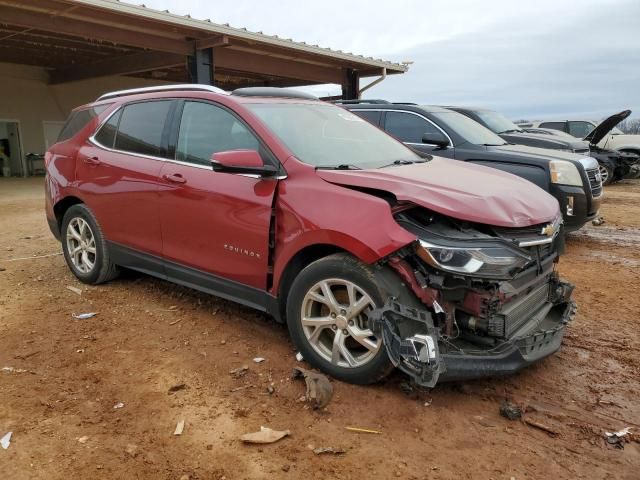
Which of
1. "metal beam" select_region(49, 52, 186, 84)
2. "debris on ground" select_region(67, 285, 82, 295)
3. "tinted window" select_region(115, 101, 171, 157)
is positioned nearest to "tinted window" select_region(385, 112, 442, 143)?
"tinted window" select_region(115, 101, 171, 157)

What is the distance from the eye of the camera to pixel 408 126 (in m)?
7.64

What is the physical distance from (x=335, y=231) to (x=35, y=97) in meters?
18.8

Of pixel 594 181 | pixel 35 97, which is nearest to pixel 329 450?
pixel 594 181

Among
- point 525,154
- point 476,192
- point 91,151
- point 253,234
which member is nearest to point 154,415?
point 253,234

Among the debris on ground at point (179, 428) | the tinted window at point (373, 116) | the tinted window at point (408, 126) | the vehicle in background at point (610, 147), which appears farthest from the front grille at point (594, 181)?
the vehicle in background at point (610, 147)

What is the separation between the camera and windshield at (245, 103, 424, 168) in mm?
3699

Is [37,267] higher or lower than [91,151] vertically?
lower

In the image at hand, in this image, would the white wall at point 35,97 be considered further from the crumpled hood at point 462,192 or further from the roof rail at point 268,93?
the crumpled hood at point 462,192

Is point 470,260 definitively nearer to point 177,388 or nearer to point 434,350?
point 434,350

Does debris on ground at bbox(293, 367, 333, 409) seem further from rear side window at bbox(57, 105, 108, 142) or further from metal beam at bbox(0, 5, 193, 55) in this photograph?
metal beam at bbox(0, 5, 193, 55)

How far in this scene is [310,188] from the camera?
3.34m

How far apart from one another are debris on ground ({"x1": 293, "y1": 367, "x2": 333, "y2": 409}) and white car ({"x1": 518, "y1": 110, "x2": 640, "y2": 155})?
11872 mm

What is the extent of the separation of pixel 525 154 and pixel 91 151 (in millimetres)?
5150

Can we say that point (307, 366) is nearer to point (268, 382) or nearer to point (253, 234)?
point (268, 382)
